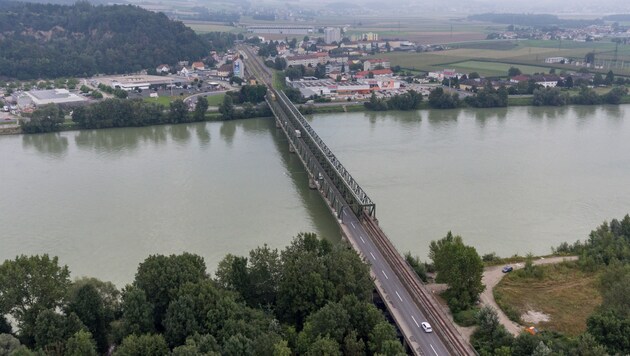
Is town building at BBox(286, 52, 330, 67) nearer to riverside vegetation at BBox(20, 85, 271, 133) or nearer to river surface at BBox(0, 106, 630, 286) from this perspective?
riverside vegetation at BBox(20, 85, 271, 133)

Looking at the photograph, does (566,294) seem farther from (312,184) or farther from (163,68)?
(163,68)

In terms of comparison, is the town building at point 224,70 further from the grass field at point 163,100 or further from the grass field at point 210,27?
the grass field at point 210,27

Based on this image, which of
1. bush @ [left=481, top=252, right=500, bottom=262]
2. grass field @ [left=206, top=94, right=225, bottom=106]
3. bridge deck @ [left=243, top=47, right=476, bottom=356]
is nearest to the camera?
bridge deck @ [left=243, top=47, right=476, bottom=356]

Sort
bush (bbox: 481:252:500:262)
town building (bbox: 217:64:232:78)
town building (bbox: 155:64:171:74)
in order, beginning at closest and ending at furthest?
1. bush (bbox: 481:252:500:262)
2. town building (bbox: 217:64:232:78)
3. town building (bbox: 155:64:171:74)

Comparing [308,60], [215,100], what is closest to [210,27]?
[308,60]

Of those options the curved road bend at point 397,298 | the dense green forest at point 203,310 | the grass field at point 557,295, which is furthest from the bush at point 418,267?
the dense green forest at point 203,310

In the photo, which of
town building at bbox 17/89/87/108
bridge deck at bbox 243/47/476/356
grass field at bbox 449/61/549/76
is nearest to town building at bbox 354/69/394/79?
grass field at bbox 449/61/549/76
